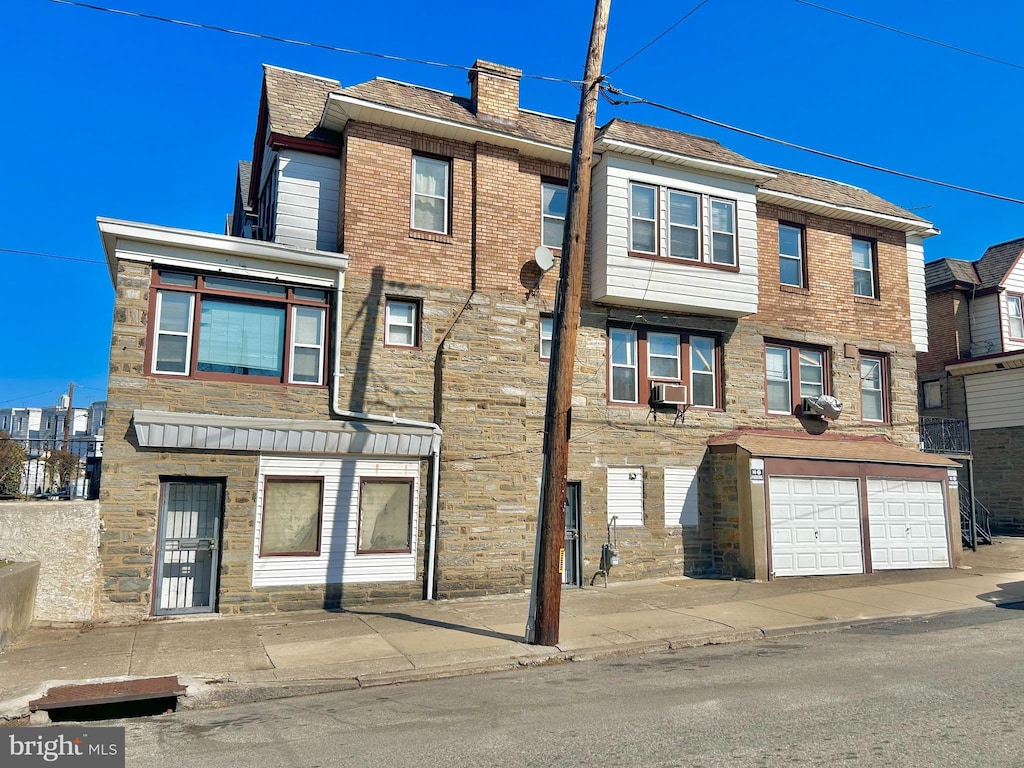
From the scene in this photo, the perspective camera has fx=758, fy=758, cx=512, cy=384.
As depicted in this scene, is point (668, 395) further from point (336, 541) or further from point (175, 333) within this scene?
point (175, 333)

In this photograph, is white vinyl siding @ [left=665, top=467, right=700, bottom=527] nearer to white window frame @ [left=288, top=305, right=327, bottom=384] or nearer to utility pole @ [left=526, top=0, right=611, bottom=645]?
utility pole @ [left=526, top=0, right=611, bottom=645]

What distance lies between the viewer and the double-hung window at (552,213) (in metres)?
16.2

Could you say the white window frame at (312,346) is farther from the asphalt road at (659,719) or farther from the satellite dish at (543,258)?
the asphalt road at (659,719)

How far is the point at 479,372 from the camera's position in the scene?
47.4 feet

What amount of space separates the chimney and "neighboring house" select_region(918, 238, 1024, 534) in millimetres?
15940

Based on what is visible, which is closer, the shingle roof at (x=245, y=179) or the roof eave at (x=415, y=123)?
the roof eave at (x=415, y=123)

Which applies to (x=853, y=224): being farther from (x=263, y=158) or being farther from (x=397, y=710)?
(x=397, y=710)

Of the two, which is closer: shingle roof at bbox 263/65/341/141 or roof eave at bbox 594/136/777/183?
shingle roof at bbox 263/65/341/141

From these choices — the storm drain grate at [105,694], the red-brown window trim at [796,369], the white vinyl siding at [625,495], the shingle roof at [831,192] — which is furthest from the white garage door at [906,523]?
the storm drain grate at [105,694]

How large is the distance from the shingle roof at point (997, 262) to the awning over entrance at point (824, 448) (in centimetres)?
1067

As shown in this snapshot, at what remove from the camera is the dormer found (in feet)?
52.6

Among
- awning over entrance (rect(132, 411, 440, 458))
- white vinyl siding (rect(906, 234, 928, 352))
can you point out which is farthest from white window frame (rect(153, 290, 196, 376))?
white vinyl siding (rect(906, 234, 928, 352))

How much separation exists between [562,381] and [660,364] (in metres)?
7.07

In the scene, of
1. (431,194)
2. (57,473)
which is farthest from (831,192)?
(57,473)
